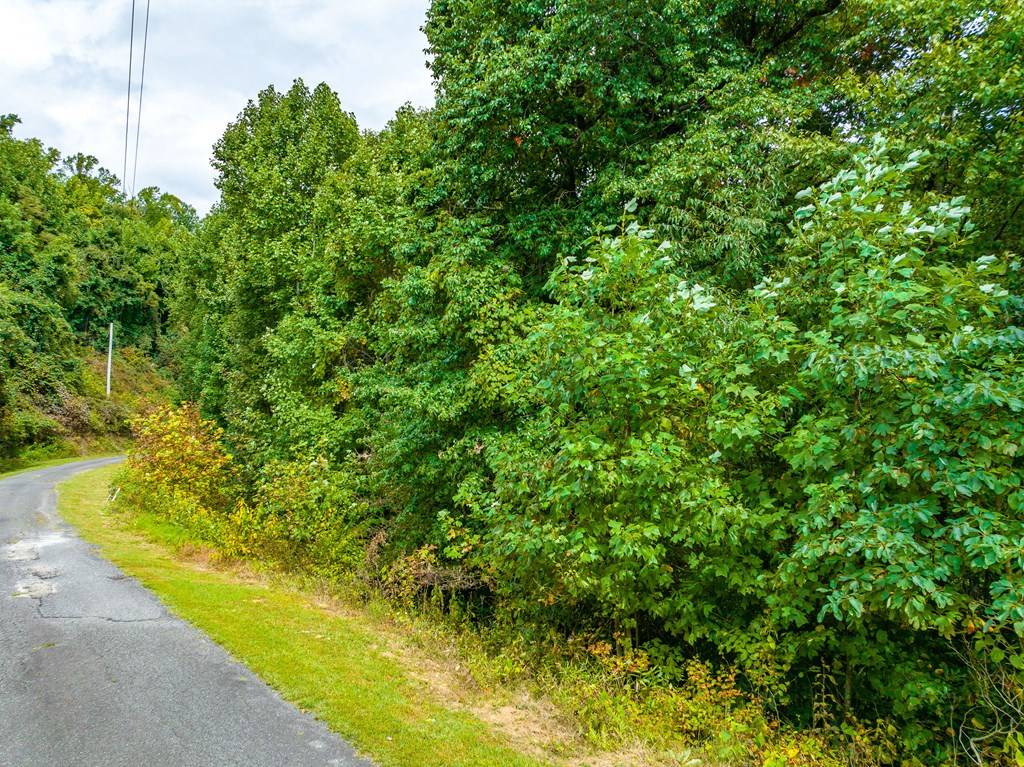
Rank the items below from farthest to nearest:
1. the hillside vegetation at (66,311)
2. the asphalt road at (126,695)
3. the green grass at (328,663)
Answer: the hillside vegetation at (66,311) → the green grass at (328,663) → the asphalt road at (126,695)

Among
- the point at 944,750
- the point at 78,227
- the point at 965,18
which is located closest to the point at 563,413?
the point at 944,750

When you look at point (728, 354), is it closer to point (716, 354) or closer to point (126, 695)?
point (716, 354)

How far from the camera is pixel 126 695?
4867 mm

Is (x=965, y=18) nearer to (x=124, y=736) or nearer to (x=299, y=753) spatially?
(x=299, y=753)

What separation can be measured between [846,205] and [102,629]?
30.1 feet

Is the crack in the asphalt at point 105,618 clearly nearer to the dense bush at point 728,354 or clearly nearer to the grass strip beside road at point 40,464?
the dense bush at point 728,354

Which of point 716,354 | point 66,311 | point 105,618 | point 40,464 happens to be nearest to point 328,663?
point 105,618

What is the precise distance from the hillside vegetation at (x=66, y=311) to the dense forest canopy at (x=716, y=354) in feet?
73.1

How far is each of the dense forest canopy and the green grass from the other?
1583 mm

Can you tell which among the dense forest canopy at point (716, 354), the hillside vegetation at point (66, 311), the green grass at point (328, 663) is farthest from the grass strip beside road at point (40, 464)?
the green grass at point (328, 663)

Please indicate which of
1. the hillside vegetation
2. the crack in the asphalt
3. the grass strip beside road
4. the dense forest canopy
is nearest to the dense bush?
the dense forest canopy

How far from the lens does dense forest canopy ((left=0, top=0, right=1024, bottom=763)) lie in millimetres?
4422

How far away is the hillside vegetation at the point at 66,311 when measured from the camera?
95.8ft

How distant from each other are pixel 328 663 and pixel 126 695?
1699mm
